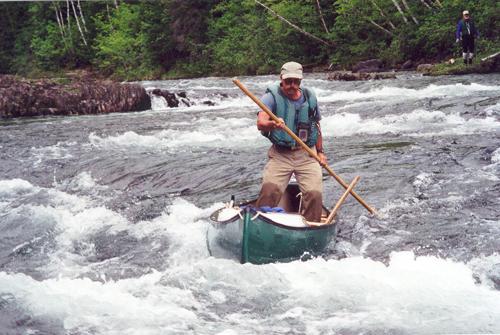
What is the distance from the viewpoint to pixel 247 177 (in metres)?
9.30

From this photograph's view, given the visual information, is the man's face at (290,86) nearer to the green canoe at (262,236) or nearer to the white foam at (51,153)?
the green canoe at (262,236)

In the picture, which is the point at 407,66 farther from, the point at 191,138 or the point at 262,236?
the point at 262,236

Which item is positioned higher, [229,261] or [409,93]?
[409,93]

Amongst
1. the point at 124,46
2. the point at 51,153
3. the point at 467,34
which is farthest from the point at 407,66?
the point at 124,46

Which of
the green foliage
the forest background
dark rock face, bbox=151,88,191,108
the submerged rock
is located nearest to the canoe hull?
dark rock face, bbox=151,88,191,108

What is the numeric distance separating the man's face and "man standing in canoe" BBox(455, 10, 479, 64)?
12.8 meters

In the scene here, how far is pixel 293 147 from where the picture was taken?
6.42 meters

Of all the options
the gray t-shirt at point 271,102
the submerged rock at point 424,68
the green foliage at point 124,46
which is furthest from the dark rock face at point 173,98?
the green foliage at point 124,46

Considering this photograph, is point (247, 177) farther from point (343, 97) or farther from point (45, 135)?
point (343, 97)

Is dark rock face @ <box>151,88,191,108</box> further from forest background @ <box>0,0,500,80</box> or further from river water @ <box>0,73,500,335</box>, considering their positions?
forest background @ <box>0,0,500,80</box>

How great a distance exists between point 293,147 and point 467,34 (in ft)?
42.9

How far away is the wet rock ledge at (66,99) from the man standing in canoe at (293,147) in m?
12.4

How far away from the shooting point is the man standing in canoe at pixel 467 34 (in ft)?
57.3

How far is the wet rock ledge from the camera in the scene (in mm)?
17500
